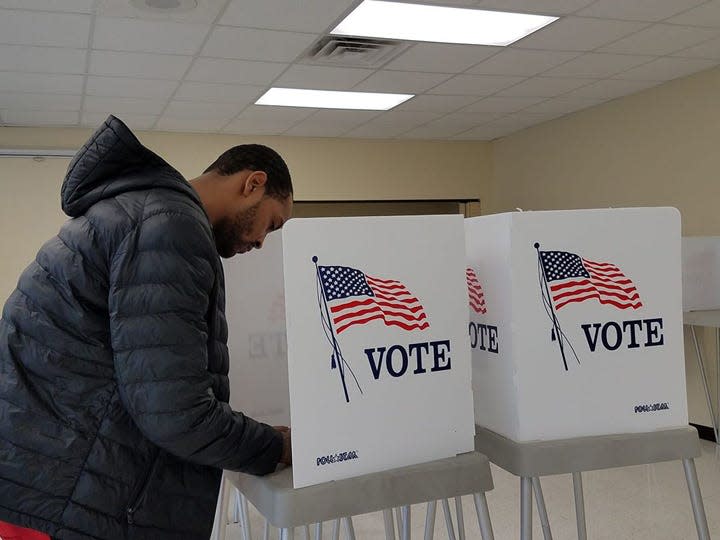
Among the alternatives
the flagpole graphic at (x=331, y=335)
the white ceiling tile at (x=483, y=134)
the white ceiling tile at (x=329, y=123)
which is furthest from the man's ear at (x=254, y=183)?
the white ceiling tile at (x=483, y=134)

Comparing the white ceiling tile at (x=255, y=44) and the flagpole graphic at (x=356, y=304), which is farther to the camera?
the white ceiling tile at (x=255, y=44)

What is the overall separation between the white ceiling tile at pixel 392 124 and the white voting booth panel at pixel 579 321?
453 cm

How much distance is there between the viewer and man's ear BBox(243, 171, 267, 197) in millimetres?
1234

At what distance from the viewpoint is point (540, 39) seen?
386 centimetres

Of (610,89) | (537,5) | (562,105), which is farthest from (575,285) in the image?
(562,105)

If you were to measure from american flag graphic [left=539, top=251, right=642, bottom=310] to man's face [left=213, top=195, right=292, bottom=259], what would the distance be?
17.9 inches

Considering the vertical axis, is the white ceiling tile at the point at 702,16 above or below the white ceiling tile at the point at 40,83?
below

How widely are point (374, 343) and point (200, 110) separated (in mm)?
4609

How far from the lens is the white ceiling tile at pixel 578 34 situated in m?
3.62

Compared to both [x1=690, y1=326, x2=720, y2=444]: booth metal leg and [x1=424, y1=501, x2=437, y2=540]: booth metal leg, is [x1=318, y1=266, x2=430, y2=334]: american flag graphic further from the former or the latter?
[x1=690, y1=326, x2=720, y2=444]: booth metal leg

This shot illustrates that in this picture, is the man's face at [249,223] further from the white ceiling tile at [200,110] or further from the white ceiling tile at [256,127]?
the white ceiling tile at [256,127]

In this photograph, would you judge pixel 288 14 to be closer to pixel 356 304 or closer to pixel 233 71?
pixel 233 71

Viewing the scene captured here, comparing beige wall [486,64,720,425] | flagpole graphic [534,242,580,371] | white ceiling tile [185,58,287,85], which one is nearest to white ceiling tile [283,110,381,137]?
white ceiling tile [185,58,287,85]

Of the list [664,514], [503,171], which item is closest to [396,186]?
[503,171]
